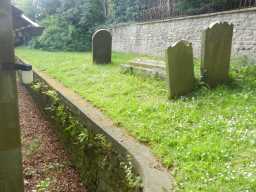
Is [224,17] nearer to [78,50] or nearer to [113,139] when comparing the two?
[113,139]

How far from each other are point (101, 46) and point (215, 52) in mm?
5364

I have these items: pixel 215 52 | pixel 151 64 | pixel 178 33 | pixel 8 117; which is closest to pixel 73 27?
pixel 178 33

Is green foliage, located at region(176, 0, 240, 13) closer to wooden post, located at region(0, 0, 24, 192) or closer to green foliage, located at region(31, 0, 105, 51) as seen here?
green foliage, located at region(31, 0, 105, 51)

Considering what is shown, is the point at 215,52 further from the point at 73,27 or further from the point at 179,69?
the point at 73,27

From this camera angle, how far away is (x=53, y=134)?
7.62m

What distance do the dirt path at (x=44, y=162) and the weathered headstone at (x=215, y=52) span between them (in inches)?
114

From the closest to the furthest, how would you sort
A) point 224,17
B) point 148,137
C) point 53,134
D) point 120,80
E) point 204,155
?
1. point 204,155
2. point 148,137
3. point 53,134
4. point 120,80
5. point 224,17

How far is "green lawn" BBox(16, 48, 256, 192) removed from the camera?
136 inches

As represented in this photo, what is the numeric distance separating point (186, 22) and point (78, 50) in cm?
958

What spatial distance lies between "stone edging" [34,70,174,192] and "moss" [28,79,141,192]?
9 centimetres

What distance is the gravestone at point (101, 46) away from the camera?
1110 centimetres

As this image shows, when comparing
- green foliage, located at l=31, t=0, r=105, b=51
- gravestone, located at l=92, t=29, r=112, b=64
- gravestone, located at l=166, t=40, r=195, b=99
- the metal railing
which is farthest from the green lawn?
green foliage, located at l=31, t=0, r=105, b=51

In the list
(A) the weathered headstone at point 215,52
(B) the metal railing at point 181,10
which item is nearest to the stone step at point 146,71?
(A) the weathered headstone at point 215,52

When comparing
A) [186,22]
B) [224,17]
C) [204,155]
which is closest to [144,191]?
[204,155]
